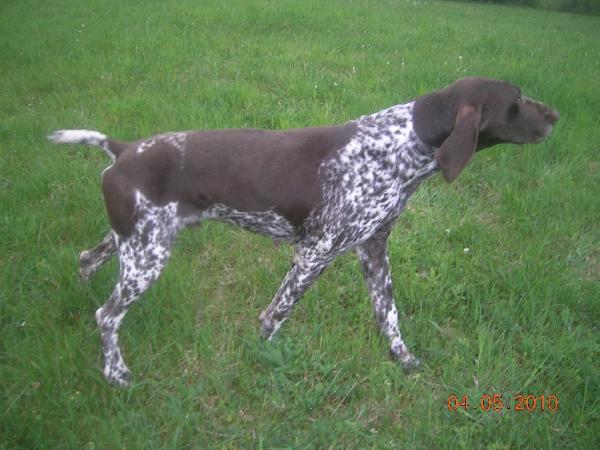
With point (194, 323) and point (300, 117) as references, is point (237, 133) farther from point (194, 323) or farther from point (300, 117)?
point (300, 117)

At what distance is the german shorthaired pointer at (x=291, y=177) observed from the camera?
2.80m

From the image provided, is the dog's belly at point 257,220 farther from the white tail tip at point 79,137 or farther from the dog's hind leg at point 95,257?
the dog's hind leg at point 95,257

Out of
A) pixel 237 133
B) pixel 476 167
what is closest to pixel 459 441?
pixel 237 133

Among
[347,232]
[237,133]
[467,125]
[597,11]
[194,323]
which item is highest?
[467,125]

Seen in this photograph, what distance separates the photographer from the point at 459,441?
2.61 metres

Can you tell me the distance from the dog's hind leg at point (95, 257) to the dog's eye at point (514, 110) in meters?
2.65

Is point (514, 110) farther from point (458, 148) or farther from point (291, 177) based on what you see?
point (291, 177)

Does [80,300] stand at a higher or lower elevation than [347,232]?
lower

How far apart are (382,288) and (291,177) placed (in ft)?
3.29

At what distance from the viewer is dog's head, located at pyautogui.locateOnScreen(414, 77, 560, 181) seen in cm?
263

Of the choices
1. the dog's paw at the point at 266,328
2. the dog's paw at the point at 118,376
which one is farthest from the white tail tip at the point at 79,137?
the dog's paw at the point at 266,328

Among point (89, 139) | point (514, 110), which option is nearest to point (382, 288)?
point (514, 110)

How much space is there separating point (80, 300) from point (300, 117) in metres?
3.18
